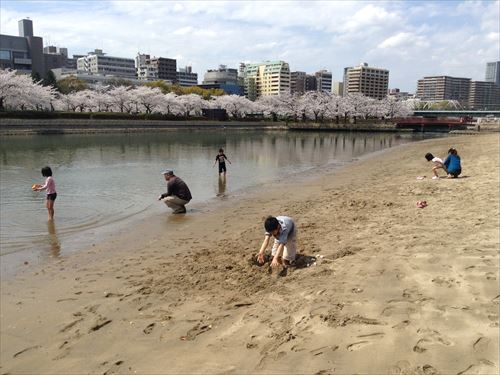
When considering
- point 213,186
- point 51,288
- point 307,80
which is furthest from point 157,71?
point 51,288

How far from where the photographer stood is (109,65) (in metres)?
165

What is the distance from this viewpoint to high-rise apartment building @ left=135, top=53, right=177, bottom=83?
166m

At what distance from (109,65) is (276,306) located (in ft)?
581

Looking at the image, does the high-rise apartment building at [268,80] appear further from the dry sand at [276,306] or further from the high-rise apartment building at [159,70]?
the dry sand at [276,306]

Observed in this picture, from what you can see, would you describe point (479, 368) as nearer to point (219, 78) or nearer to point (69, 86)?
point (69, 86)

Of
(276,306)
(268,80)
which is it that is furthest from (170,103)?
(268,80)

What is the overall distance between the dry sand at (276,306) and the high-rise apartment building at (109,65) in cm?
16697

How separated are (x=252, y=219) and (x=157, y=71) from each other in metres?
168

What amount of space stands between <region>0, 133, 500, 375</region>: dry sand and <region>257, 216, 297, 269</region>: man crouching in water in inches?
10.4

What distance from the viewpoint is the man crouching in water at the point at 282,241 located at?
237 inches

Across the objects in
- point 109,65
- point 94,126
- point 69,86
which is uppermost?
point 109,65

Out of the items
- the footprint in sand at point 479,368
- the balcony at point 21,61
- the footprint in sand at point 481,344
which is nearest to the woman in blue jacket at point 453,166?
the footprint in sand at point 481,344

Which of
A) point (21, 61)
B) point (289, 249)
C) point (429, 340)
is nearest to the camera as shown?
point (429, 340)

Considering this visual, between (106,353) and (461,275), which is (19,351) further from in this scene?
(461,275)
